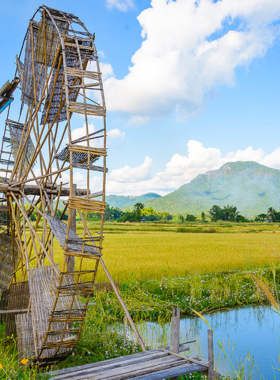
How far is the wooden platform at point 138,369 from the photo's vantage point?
9.39 feet

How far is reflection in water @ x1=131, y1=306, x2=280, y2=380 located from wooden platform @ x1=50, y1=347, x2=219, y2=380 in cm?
172

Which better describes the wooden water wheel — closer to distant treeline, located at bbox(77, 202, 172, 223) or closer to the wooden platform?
the wooden platform

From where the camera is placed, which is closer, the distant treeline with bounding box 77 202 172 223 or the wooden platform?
the wooden platform

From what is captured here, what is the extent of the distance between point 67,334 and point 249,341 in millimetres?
3894

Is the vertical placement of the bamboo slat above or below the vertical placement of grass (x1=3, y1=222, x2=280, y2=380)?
above

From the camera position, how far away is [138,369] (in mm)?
2992

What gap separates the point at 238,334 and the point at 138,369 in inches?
175

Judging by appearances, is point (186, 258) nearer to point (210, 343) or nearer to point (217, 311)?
point (217, 311)

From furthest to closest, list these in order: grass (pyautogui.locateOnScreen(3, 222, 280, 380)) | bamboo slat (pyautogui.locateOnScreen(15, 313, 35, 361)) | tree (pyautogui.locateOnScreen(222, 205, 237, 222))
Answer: tree (pyautogui.locateOnScreen(222, 205, 237, 222)) < grass (pyautogui.locateOnScreen(3, 222, 280, 380)) < bamboo slat (pyautogui.locateOnScreen(15, 313, 35, 361))

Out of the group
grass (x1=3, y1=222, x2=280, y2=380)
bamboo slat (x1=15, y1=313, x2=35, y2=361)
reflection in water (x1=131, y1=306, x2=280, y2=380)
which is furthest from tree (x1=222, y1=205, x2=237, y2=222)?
bamboo slat (x1=15, y1=313, x2=35, y2=361)

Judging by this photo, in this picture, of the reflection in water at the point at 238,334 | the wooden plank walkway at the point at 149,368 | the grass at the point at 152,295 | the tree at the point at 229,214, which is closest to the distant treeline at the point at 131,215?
the tree at the point at 229,214

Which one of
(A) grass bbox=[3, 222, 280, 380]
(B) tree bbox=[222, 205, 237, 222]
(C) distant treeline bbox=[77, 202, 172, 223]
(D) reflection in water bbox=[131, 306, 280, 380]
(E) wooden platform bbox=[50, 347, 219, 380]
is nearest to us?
(E) wooden platform bbox=[50, 347, 219, 380]

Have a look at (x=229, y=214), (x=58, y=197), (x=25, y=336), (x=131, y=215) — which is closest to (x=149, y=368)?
(x=25, y=336)

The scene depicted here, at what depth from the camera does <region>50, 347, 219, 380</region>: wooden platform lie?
2863 millimetres
